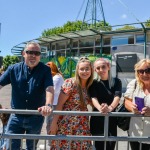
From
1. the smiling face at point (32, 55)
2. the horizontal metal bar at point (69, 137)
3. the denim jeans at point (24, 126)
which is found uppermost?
the smiling face at point (32, 55)

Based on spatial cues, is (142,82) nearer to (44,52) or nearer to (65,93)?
(65,93)

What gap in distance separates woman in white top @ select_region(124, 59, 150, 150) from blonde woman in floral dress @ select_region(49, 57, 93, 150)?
0.57 meters

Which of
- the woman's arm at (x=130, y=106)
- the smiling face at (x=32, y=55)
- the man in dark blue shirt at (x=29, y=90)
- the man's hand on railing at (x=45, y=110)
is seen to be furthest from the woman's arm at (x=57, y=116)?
the woman's arm at (x=130, y=106)

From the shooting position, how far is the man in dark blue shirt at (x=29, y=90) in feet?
12.8

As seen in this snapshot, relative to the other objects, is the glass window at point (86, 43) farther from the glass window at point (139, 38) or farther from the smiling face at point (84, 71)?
the smiling face at point (84, 71)

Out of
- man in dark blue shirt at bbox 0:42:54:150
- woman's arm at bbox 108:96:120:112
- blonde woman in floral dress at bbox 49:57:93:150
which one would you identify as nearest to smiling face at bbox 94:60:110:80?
blonde woman in floral dress at bbox 49:57:93:150

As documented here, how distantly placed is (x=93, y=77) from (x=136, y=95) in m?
0.68

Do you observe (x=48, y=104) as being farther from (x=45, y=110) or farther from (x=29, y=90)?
(x=29, y=90)

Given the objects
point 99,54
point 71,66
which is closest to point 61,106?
point 99,54

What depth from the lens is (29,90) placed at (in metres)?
3.91

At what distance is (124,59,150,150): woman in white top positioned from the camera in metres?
3.75

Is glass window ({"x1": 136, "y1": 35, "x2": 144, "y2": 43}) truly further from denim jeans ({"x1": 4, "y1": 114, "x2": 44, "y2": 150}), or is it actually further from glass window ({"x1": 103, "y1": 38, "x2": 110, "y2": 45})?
denim jeans ({"x1": 4, "y1": 114, "x2": 44, "y2": 150})

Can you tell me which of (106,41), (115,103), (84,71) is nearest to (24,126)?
(84,71)

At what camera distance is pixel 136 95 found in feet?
12.6
